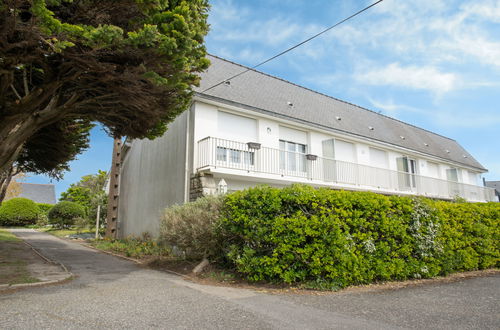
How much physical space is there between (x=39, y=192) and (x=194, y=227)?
5393 cm

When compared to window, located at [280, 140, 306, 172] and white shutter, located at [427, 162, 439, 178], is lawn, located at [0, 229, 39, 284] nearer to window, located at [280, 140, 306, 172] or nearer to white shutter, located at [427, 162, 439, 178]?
window, located at [280, 140, 306, 172]

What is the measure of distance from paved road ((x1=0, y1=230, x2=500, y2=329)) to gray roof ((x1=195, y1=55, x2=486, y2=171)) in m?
7.77

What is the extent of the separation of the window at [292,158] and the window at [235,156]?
1.54 m

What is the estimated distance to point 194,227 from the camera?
7.55m

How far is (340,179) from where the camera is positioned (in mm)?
14625

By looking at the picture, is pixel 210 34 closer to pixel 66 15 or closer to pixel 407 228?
pixel 66 15

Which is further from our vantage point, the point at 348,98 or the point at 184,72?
the point at 348,98

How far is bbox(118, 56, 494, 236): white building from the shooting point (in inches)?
461

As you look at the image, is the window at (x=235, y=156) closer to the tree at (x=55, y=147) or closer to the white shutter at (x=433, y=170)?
the tree at (x=55, y=147)

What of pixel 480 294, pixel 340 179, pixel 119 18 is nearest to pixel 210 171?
pixel 119 18

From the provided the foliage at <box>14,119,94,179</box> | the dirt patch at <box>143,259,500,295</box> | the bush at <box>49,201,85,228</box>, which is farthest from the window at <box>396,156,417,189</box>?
the bush at <box>49,201,85,228</box>

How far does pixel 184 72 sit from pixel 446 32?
5872 mm

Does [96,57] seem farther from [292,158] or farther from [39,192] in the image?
[39,192]

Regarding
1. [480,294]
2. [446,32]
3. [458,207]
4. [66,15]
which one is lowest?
[480,294]
